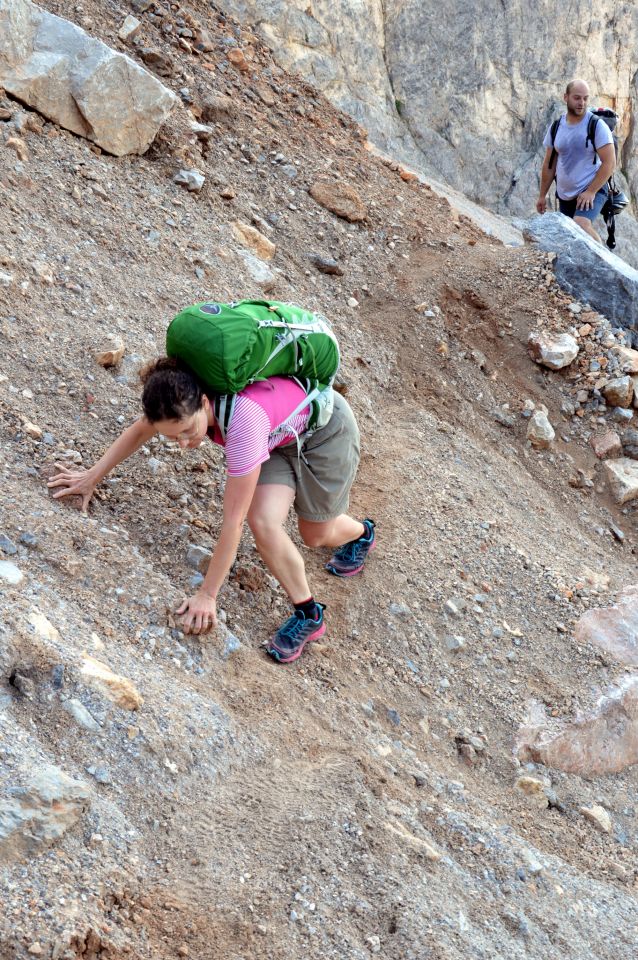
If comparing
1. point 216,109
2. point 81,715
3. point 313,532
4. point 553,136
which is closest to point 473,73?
point 553,136

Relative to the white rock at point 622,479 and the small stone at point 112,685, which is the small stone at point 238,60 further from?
the small stone at point 112,685

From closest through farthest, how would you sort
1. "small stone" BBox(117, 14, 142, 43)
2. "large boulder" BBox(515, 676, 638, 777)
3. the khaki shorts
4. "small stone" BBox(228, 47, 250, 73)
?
the khaki shorts < "large boulder" BBox(515, 676, 638, 777) < "small stone" BBox(117, 14, 142, 43) < "small stone" BBox(228, 47, 250, 73)

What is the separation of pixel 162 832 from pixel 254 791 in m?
0.43

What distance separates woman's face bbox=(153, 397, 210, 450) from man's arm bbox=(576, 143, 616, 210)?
537cm

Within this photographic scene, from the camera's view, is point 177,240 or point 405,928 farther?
point 177,240

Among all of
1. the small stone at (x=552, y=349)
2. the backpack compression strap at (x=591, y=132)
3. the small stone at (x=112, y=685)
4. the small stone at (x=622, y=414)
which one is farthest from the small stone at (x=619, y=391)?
the small stone at (x=112, y=685)

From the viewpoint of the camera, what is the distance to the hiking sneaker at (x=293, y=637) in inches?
154

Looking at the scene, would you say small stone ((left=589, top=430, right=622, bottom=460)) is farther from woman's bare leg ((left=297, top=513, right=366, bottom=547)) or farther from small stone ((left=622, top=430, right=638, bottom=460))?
woman's bare leg ((left=297, top=513, right=366, bottom=547))

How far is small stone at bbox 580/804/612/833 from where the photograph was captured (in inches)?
164

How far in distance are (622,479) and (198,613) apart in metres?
4.11

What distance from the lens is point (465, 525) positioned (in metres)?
5.39

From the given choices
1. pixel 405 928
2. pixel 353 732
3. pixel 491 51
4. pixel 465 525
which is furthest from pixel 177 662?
pixel 491 51

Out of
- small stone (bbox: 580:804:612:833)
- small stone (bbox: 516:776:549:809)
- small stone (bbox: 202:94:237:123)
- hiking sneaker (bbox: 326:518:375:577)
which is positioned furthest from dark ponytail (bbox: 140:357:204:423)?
small stone (bbox: 202:94:237:123)

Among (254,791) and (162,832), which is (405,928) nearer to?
(254,791)
